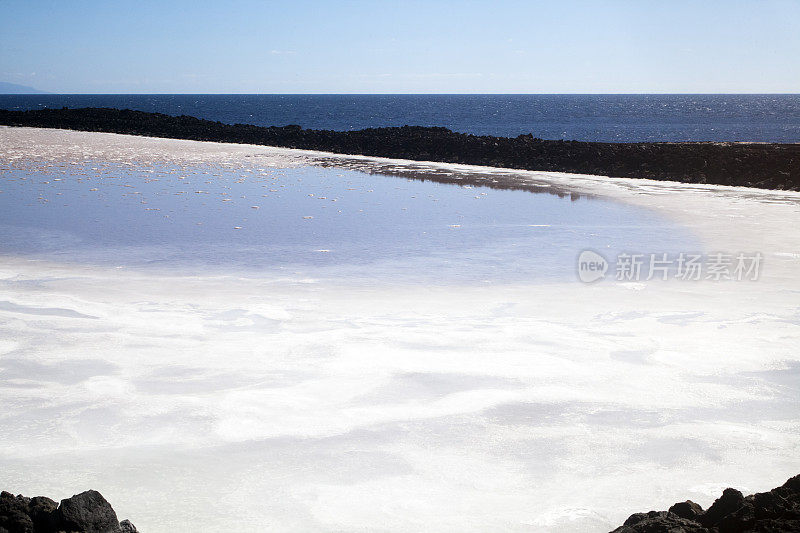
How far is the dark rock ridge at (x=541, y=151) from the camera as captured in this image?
15.5 meters

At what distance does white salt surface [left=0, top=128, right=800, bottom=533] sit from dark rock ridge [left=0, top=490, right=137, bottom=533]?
0.62 ft

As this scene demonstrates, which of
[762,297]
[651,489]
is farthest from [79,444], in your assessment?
[762,297]

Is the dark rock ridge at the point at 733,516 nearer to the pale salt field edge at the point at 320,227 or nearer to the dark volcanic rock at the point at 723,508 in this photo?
the dark volcanic rock at the point at 723,508

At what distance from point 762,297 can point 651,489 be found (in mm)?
3674

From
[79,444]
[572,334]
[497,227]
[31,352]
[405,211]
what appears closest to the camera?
[79,444]

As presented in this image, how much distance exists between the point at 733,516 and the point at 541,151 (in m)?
17.8

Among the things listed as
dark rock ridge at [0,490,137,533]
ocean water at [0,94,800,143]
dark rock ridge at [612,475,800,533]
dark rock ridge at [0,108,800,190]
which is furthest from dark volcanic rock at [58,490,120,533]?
ocean water at [0,94,800,143]

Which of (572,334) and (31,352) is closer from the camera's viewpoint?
(31,352)

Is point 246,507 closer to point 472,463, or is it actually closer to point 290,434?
point 290,434

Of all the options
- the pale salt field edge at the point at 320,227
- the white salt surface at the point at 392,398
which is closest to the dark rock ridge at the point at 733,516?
the white salt surface at the point at 392,398

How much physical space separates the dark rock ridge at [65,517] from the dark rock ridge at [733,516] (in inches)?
76.7

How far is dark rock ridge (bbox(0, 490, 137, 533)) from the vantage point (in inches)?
107

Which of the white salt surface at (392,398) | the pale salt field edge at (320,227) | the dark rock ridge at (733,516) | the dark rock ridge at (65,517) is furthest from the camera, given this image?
the pale salt field edge at (320,227)

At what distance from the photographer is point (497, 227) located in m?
9.83
